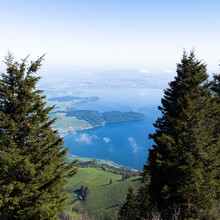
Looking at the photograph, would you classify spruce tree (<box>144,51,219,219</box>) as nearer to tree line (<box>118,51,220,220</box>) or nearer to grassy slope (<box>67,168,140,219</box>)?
tree line (<box>118,51,220,220</box>)

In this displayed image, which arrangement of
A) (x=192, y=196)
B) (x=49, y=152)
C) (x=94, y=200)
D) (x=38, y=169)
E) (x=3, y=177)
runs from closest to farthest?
(x=3, y=177) → (x=38, y=169) → (x=49, y=152) → (x=192, y=196) → (x=94, y=200)

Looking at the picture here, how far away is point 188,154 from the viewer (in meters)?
12.4

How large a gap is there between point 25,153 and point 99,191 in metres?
119

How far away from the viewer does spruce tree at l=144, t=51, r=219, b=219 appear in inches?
485

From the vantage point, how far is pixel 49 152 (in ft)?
35.6

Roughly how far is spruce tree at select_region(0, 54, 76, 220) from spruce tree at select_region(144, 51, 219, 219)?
26.0 feet

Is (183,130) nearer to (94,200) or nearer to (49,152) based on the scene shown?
(49,152)

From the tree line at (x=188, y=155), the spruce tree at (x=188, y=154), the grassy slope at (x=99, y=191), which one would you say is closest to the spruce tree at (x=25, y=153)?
the tree line at (x=188, y=155)

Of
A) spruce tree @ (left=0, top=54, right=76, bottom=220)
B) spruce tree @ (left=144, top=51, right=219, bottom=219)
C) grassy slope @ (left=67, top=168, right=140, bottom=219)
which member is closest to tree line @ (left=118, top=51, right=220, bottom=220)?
spruce tree @ (left=144, top=51, right=219, bottom=219)

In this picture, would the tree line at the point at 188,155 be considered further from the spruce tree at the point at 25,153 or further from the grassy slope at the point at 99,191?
the grassy slope at the point at 99,191

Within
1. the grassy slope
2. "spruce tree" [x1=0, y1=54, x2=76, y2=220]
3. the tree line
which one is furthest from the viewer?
the grassy slope

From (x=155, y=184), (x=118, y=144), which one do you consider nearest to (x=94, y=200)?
(x=118, y=144)

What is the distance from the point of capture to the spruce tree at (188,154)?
485 inches

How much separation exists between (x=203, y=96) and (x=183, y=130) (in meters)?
3.60
